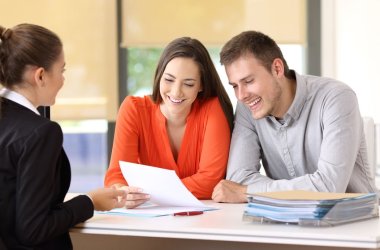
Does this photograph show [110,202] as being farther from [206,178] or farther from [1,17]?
[1,17]

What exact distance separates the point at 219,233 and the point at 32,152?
504 mm

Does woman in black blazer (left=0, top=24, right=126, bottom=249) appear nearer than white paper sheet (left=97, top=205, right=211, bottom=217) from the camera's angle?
Yes

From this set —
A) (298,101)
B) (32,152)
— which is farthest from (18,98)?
(298,101)

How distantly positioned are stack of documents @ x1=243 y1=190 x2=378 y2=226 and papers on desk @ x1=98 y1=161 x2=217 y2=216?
0.27 metres

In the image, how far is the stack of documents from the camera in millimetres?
1840

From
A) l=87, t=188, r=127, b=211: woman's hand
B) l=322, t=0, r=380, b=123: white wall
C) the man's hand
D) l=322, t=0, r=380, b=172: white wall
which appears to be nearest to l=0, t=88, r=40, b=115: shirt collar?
l=87, t=188, r=127, b=211: woman's hand

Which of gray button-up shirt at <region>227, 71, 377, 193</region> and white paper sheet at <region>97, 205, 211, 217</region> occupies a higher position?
gray button-up shirt at <region>227, 71, 377, 193</region>

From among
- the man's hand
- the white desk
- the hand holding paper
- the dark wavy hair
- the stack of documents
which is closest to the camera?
the white desk

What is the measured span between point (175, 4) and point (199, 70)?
2.87 metres

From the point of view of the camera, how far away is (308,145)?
2539 millimetres

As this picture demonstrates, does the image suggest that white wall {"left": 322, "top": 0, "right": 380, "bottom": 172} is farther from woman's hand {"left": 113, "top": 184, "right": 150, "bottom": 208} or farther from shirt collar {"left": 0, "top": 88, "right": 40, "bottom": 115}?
shirt collar {"left": 0, "top": 88, "right": 40, "bottom": 115}

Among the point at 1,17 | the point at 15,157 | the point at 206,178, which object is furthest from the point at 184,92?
the point at 1,17

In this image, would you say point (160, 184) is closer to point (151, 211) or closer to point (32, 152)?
point (151, 211)

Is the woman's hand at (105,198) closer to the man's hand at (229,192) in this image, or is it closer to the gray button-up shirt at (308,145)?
the man's hand at (229,192)
